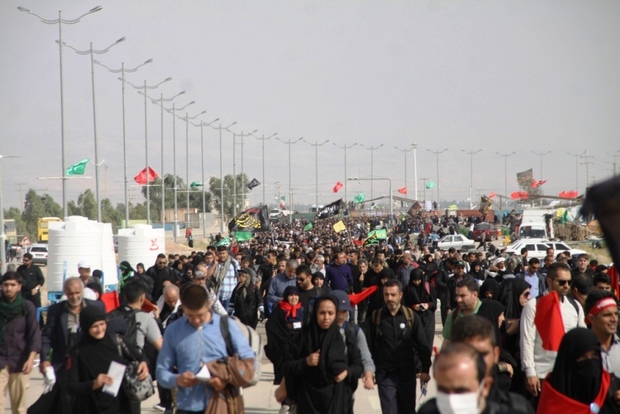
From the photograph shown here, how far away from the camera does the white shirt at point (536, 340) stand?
7.41 metres

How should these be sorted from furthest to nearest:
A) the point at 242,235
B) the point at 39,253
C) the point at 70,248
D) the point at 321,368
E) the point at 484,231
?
1. the point at 484,231
2. the point at 39,253
3. the point at 242,235
4. the point at 70,248
5. the point at 321,368

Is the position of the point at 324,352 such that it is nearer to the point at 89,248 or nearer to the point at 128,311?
the point at 128,311

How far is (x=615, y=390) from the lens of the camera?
558 centimetres

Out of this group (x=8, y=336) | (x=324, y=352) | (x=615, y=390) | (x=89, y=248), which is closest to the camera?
(x=615, y=390)

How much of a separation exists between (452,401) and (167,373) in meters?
3.09

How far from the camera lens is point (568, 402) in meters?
5.51

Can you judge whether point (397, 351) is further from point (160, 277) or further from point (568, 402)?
point (160, 277)

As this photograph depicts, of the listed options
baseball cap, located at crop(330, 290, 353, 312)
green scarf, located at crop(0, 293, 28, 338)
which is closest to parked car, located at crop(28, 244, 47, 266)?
green scarf, located at crop(0, 293, 28, 338)

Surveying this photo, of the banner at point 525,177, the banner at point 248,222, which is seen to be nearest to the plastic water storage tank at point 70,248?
the banner at point 248,222

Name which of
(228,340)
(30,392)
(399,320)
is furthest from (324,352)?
(30,392)

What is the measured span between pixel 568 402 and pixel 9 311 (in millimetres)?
5376

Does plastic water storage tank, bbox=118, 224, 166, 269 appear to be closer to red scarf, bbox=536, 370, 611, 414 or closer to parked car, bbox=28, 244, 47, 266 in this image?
red scarf, bbox=536, 370, 611, 414

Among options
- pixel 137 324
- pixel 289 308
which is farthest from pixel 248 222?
pixel 137 324

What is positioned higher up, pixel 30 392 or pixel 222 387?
pixel 222 387
